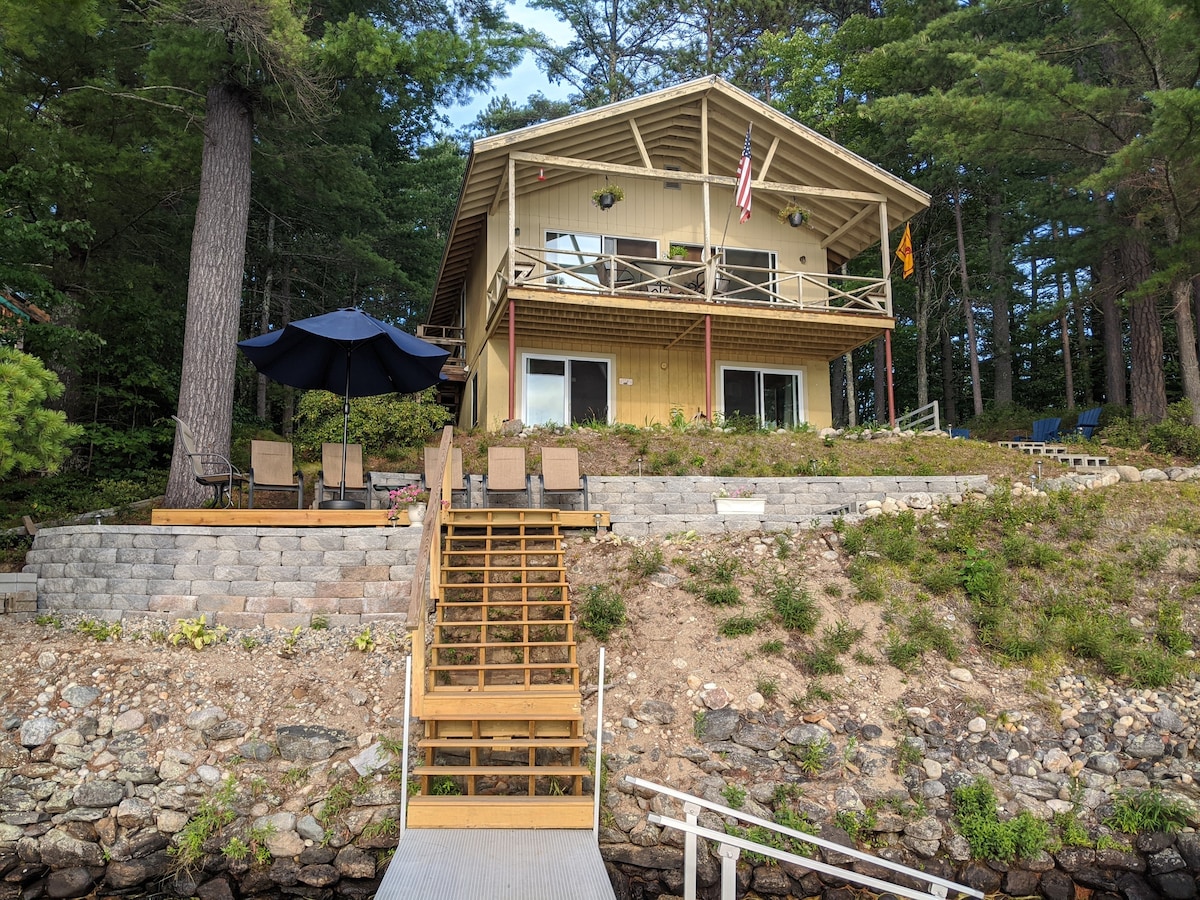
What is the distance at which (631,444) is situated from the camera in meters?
12.9

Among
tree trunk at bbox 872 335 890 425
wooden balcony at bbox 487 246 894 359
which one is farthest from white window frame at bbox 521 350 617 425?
tree trunk at bbox 872 335 890 425

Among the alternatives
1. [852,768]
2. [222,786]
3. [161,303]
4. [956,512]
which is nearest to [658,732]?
[852,768]

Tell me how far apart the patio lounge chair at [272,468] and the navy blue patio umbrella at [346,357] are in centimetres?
60

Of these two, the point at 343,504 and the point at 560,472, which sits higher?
the point at 560,472

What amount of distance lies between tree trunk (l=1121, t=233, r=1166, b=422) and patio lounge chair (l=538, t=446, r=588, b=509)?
42.7 feet

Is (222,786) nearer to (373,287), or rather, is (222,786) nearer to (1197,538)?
(1197,538)

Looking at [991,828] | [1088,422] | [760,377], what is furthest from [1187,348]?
[991,828]

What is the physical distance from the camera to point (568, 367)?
1603cm

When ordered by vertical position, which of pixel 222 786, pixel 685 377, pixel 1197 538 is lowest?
pixel 222 786

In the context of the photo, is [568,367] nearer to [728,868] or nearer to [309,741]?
[309,741]

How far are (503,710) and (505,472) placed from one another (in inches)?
170

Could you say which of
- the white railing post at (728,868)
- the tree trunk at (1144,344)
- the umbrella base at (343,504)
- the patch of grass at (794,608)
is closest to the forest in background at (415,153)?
the tree trunk at (1144,344)

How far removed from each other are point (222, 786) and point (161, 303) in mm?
11920

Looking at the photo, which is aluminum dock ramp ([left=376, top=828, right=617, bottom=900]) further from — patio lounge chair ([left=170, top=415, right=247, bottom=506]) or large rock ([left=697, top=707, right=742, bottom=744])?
patio lounge chair ([left=170, top=415, right=247, bottom=506])
